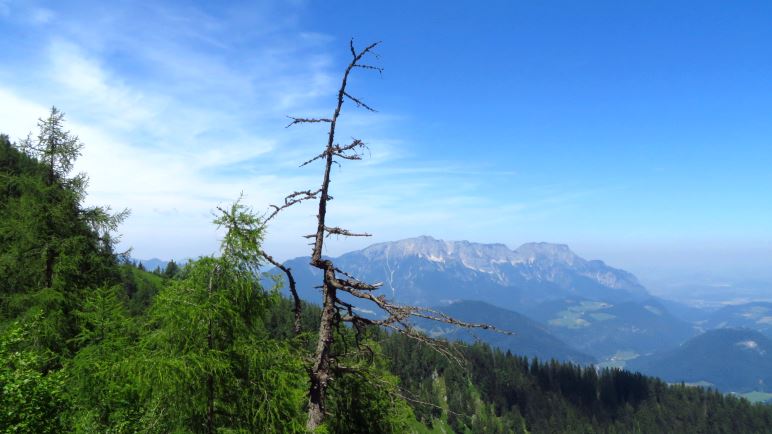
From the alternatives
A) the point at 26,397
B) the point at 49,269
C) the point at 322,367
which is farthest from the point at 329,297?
the point at 49,269

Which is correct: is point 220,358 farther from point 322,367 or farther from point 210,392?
point 322,367

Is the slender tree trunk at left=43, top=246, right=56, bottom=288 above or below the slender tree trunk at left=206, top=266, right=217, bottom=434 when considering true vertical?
above

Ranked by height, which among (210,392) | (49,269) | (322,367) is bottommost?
(210,392)

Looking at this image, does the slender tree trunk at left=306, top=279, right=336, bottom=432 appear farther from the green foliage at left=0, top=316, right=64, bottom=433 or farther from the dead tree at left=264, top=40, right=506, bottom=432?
the green foliage at left=0, top=316, right=64, bottom=433

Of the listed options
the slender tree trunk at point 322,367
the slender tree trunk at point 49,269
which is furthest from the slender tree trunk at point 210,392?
the slender tree trunk at point 49,269

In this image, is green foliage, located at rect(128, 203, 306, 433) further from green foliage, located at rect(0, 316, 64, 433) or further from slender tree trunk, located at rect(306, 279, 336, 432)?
green foliage, located at rect(0, 316, 64, 433)

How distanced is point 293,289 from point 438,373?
651 ft

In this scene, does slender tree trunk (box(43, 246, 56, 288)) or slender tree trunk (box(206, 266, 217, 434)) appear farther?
slender tree trunk (box(43, 246, 56, 288))

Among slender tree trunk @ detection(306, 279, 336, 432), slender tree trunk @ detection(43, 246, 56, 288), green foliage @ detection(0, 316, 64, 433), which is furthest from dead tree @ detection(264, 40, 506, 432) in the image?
slender tree trunk @ detection(43, 246, 56, 288)

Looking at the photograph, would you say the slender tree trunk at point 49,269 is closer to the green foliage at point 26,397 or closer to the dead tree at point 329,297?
the green foliage at point 26,397

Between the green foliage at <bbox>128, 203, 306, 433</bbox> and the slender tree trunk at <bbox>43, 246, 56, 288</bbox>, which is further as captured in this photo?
the slender tree trunk at <bbox>43, 246, 56, 288</bbox>

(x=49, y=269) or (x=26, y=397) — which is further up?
(x=49, y=269)

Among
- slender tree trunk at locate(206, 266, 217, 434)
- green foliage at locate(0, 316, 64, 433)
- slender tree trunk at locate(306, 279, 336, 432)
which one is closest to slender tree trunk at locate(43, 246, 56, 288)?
green foliage at locate(0, 316, 64, 433)

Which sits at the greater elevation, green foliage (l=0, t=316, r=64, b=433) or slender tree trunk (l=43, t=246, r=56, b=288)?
slender tree trunk (l=43, t=246, r=56, b=288)
